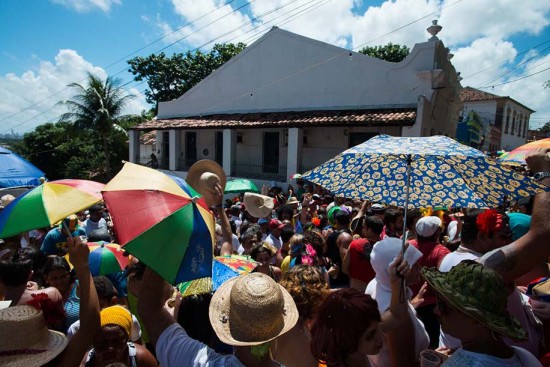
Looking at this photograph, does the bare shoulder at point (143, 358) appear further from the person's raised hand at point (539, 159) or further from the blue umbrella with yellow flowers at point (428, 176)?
the person's raised hand at point (539, 159)

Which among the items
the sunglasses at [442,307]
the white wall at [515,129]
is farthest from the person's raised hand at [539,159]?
→ the white wall at [515,129]

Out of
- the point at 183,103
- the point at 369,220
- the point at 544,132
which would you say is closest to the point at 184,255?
the point at 369,220

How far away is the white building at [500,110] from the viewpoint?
119ft

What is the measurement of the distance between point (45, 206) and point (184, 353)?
1365 mm

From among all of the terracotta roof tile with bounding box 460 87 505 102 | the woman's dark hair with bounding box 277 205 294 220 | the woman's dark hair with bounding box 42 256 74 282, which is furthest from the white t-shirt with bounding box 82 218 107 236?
the terracotta roof tile with bounding box 460 87 505 102

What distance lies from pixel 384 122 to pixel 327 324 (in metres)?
11.0

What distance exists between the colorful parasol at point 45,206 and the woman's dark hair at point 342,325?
1.51m

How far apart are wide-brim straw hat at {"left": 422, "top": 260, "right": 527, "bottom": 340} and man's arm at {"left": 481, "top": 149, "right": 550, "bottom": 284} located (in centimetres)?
42

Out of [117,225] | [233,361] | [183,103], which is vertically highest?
[183,103]

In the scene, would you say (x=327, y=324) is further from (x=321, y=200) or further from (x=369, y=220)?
(x=321, y=200)

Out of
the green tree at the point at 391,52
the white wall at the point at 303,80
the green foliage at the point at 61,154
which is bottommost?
the green foliage at the point at 61,154

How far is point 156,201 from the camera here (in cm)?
180

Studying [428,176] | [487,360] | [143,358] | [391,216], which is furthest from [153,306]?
[391,216]

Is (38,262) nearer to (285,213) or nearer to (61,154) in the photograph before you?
(285,213)
